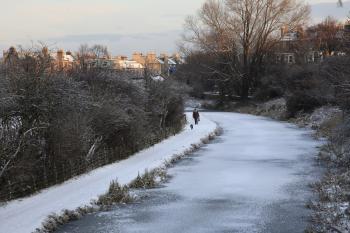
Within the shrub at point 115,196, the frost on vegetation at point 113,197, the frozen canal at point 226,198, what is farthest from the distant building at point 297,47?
the shrub at point 115,196

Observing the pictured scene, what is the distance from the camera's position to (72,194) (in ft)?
53.9

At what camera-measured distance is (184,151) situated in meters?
29.0

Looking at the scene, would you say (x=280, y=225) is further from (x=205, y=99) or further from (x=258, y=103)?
(x=205, y=99)

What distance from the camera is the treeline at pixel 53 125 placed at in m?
15.9

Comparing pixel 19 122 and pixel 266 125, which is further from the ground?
pixel 19 122

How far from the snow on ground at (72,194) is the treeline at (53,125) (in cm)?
53

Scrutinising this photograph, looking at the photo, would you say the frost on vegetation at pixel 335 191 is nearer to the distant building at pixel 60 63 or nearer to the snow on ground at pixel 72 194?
the snow on ground at pixel 72 194

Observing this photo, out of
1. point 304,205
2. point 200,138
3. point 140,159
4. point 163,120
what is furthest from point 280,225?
point 163,120

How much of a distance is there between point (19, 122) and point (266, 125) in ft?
110

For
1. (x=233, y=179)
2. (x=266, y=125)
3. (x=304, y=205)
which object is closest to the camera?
(x=304, y=205)

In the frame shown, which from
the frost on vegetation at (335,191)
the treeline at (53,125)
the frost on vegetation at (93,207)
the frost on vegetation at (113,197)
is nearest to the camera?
the frost on vegetation at (335,191)

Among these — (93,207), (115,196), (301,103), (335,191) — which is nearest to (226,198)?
(335,191)

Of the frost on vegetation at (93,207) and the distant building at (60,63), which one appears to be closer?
the frost on vegetation at (93,207)

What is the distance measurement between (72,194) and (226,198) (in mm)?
4681
